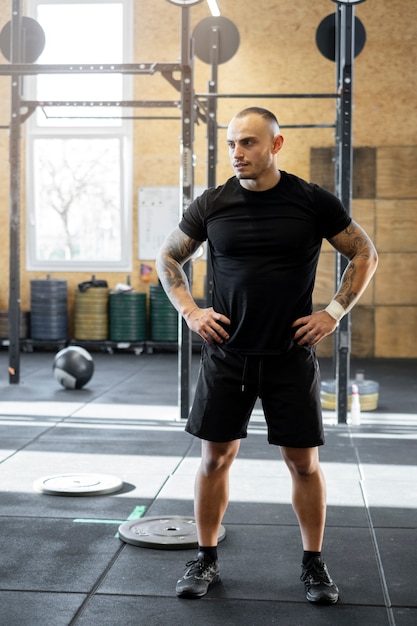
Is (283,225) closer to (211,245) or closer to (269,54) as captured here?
(211,245)

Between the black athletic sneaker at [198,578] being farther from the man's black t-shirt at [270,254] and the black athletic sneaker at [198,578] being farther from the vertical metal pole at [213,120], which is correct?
the vertical metal pole at [213,120]

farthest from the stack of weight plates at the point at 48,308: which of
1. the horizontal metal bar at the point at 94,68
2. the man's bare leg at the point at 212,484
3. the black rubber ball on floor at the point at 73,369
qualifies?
the man's bare leg at the point at 212,484

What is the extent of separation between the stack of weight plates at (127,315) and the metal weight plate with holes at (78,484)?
5392 mm

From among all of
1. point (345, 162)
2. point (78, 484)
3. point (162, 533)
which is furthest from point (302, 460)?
point (345, 162)

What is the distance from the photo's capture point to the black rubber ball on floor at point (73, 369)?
260 inches

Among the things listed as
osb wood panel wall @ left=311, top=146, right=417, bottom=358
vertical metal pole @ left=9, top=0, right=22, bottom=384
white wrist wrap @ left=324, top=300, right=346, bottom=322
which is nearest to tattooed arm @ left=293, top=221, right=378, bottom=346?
white wrist wrap @ left=324, top=300, right=346, bottom=322

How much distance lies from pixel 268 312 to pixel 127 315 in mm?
6987

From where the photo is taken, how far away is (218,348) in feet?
8.06

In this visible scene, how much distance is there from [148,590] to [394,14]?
805cm

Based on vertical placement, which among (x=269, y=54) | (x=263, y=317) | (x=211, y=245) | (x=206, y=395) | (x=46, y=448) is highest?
(x=269, y=54)

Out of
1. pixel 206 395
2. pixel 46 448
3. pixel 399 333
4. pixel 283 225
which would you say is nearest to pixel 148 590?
pixel 206 395

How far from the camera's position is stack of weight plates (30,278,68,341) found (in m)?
9.32

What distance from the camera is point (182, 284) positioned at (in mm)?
2551

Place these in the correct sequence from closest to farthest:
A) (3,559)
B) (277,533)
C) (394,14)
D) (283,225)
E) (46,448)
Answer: (283,225) < (3,559) < (277,533) < (46,448) < (394,14)
